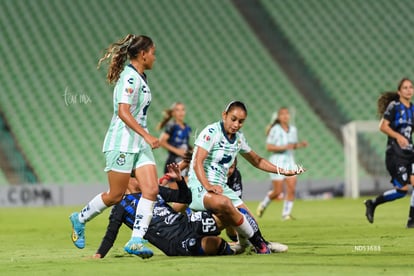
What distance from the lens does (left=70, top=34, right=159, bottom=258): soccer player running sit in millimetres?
6723

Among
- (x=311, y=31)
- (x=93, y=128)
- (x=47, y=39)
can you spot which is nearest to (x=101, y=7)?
(x=47, y=39)

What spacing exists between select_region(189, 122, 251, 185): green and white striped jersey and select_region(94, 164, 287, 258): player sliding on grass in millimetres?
336

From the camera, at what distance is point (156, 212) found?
7.18 metres

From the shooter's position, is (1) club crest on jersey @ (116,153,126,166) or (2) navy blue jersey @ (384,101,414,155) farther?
(2) navy blue jersey @ (384,101,414,155)

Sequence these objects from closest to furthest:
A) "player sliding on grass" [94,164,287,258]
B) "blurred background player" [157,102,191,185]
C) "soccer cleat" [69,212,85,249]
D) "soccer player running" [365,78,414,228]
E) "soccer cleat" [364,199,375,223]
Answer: "player sliding on grass" [94,164,287,258] < "soccer cleat" [69,212,85,249] < "soccer player running" [365,78,414,228] < "soccer cleat" [364,199,375,223] < "blurred background player" [157,102,191,185]

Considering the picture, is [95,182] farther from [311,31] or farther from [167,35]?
[311,31]

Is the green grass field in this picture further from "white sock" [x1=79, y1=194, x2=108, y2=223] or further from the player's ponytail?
the player's ponytail

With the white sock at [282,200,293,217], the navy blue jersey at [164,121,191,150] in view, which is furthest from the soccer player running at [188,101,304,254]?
the navy blue jersey at [164,121,191,150]

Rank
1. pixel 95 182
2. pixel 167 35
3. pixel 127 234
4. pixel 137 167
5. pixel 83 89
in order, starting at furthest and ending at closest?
pixel 167 35, pixel 83 89, pixel 95 182, pixel 127 234, pixel 137 167

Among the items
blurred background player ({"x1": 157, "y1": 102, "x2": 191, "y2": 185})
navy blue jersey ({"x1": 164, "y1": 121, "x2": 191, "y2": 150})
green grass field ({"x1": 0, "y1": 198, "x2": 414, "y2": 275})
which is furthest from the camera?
navy blue jersey ({"x1": 164, "y1": 121, "x2": 191, "y2": 150})

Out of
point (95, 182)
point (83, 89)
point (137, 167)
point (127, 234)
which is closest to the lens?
point (137, 167)

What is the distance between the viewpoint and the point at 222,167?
757 cm

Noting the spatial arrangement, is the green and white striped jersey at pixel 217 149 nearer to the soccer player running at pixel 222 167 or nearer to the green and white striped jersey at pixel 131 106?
the soccer player running at pixel 222 167

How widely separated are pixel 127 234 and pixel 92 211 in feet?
11.1
